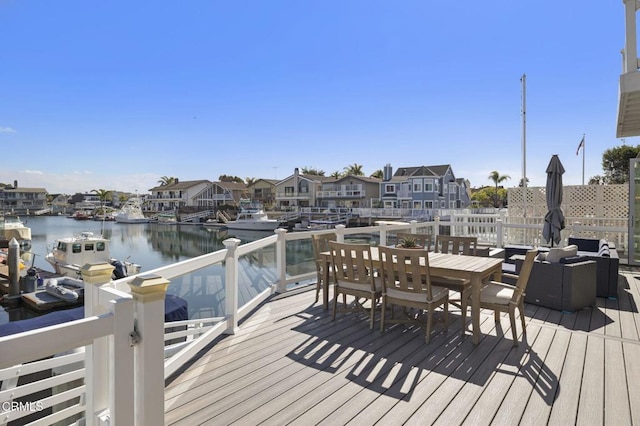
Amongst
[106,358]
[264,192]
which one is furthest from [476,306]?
[264,192]

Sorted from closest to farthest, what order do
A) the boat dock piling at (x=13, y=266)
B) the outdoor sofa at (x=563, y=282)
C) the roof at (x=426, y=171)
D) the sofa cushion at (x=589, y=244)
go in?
the outdoor sofa at (x=563, y=282), the sofa cushion at (x=589, y=244), the boat dock piling at (x=13, y=266), the roof at (x=426, y=171)

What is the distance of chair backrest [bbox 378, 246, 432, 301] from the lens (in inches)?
126

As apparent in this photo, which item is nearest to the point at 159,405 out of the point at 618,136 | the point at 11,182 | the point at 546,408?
the point at 546,408

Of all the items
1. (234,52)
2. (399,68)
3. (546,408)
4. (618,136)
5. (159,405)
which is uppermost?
(234,52)

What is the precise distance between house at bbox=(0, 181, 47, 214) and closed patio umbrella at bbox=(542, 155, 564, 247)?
8778 cm

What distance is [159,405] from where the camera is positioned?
5.35 ft

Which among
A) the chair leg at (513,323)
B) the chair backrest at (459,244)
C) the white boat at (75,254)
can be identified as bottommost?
the white boat at (75,254)

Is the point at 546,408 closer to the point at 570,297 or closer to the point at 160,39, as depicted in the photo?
the point at 570,297

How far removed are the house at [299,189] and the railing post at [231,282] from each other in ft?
132

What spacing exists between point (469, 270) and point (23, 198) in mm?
93746

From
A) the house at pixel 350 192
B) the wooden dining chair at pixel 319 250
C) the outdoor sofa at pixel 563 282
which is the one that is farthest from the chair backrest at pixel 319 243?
the house at pixel 350 192

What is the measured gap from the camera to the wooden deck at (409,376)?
7.08ft

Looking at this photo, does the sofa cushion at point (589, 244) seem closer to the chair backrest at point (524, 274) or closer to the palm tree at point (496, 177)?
the chair backrest at point (524, 274)

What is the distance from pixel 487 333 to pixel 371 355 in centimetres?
139
